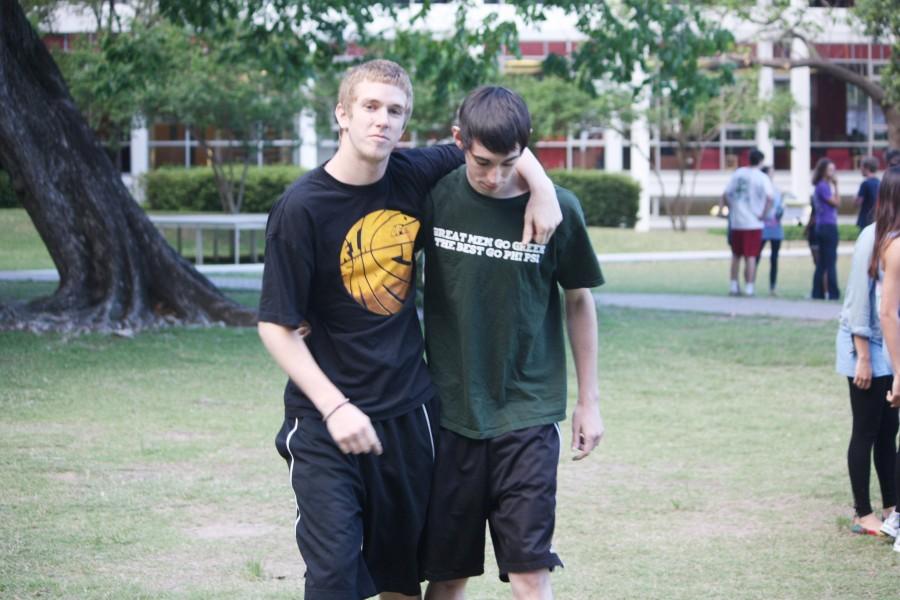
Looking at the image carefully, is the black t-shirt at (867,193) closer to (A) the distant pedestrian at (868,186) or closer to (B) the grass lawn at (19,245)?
(A) the distant pedestrian at (868,186)

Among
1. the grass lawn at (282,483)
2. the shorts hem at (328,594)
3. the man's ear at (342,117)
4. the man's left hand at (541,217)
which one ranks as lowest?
the grass lawn at (282,483)

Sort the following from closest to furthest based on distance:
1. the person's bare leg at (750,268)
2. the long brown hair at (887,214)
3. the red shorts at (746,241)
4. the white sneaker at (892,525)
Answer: the long brown hair at (887,214) < the white sneaker at (892,525) < the red shorts at (746,241) < the person's bare leg at (750,268)

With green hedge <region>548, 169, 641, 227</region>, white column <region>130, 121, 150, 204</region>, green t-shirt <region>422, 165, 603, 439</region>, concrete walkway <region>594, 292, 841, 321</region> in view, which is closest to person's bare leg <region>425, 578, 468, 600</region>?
green t-shirt <region>422, 165, 603, 439</region>

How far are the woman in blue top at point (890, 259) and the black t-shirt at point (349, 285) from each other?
2644 mm

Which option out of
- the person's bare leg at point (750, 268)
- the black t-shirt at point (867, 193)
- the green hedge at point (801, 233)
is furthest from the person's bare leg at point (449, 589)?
the green hedge at point (801, 233)

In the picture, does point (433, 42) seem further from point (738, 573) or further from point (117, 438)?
point (738, 573)

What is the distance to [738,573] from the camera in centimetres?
585

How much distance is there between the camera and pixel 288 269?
12.7 feet

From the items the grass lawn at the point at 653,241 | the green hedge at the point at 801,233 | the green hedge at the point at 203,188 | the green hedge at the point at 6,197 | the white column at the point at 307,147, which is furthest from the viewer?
the white column at the point at 307,147

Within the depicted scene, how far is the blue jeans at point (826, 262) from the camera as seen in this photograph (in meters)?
17.0

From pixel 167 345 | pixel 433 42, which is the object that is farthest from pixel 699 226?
pixel 167 345

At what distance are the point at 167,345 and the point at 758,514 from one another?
7073 millimetres

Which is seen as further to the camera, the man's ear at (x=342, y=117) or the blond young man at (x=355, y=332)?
the man's ear at (x=342, y=117)

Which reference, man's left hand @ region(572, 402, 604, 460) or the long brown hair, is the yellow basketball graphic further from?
the long brown hair
